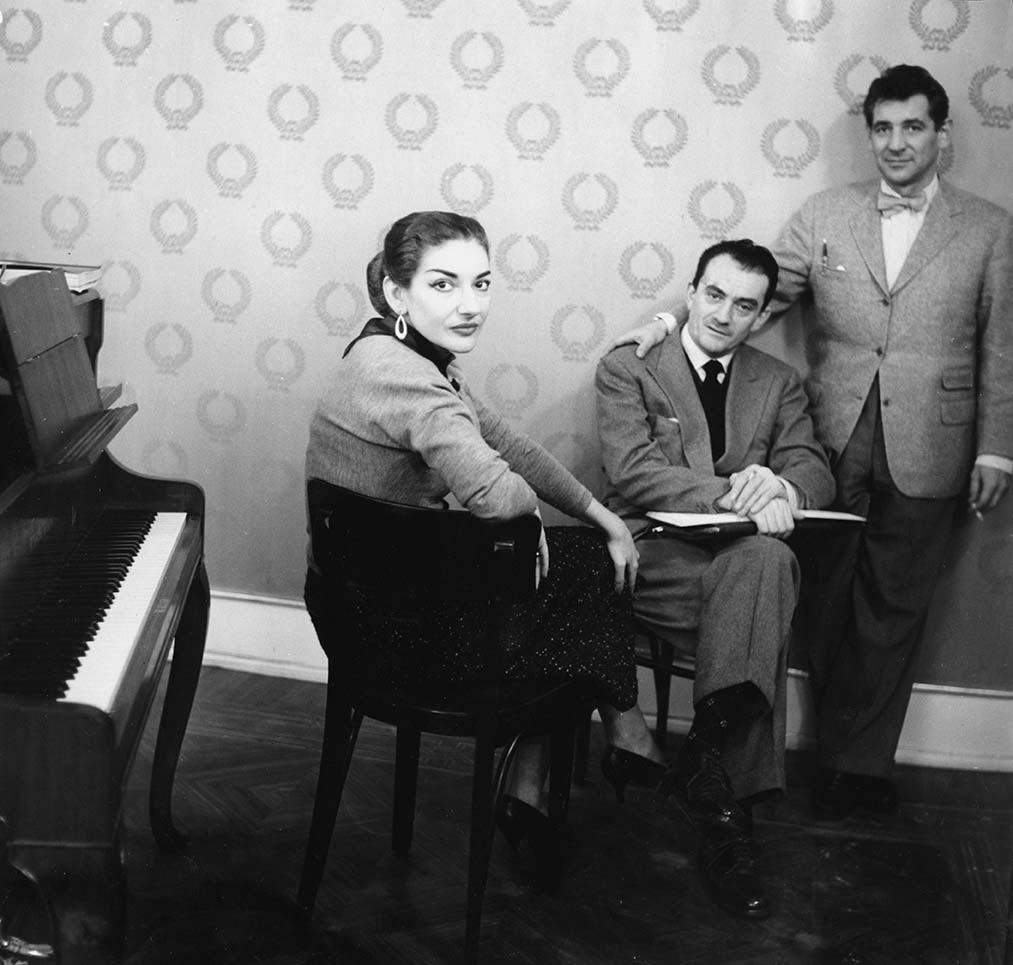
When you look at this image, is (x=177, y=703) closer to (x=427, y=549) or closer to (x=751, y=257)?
(x=427, y=549)

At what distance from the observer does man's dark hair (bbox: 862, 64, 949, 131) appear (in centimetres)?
283

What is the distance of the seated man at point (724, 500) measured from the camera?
2.55 metres

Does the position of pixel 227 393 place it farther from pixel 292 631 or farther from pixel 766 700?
pixel 766 700

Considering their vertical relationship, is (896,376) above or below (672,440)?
above

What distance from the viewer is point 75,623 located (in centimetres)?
176


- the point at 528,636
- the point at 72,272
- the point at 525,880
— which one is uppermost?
the point at 72,272

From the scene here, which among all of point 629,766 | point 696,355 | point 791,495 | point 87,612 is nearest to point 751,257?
point 696,355

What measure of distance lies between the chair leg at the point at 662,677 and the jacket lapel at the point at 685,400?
0.46 meters

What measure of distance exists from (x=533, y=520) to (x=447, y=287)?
0.63 m

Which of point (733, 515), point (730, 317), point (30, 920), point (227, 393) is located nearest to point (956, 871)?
point (733, 515)

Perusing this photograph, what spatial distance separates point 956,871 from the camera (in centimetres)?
267

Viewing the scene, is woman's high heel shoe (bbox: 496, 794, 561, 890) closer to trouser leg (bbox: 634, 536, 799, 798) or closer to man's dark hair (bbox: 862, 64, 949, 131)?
trouser leg (bbox: 634, 536, 799, 798)

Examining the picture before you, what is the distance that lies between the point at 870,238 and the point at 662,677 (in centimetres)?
125

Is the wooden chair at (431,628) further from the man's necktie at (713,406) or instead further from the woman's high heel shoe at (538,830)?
the man's necktie at (713,406)
